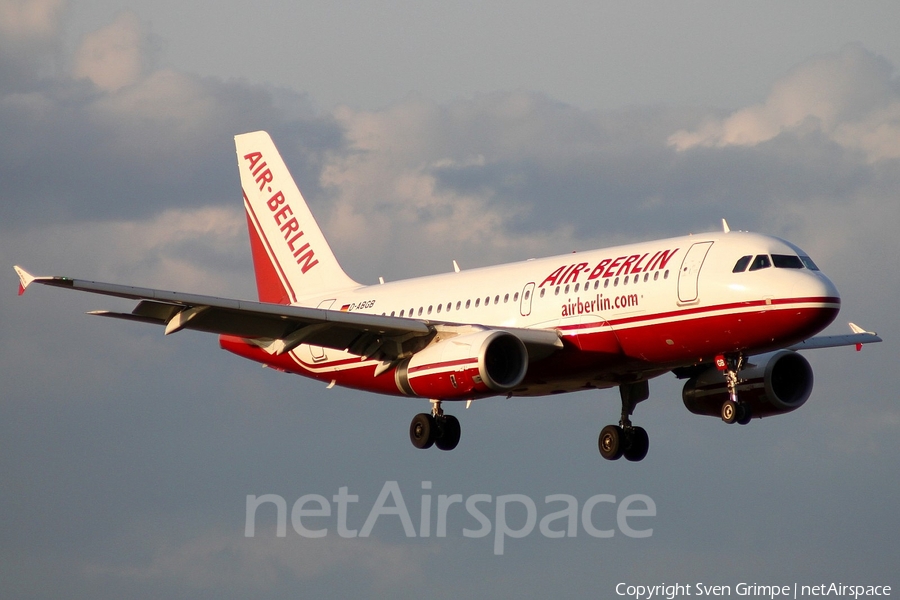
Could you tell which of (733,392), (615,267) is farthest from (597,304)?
(733,392)

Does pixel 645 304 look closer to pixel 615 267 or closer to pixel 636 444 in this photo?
pixel 615 267

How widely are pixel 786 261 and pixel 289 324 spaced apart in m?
14.8

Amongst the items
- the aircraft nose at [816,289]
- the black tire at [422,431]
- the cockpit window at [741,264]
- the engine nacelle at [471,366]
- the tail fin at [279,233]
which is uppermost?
the tail fin at [279,233]

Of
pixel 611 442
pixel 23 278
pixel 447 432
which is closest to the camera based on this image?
pixel 23 278

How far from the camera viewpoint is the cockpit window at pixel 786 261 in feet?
134

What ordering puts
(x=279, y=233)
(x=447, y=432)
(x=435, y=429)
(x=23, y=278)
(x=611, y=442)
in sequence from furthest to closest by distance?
(x=279, y=233), (x=611, y=442), (x=447, y=432), (x=435, y=429), (x=23, y=278)

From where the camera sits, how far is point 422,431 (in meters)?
46.9

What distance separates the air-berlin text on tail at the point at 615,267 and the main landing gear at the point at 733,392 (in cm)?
324

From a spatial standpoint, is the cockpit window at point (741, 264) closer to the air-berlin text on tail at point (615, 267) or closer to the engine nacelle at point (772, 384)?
the air-berlin text on tail at point (615, 267)

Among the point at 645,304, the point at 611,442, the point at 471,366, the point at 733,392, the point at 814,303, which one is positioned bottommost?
the point at 611,442

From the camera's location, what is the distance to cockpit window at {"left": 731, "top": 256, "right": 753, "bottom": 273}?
134 feet

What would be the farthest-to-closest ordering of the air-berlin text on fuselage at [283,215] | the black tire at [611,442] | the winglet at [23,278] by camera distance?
the air-berlin text on fuselage at [283,215] → the black tire at [611,442] → the winglet at [23,278]

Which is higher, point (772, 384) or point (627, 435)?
point (772, 384)

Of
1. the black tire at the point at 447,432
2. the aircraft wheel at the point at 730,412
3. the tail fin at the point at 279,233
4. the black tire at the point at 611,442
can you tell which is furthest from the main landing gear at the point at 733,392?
the tail fin at the point at 279,233
